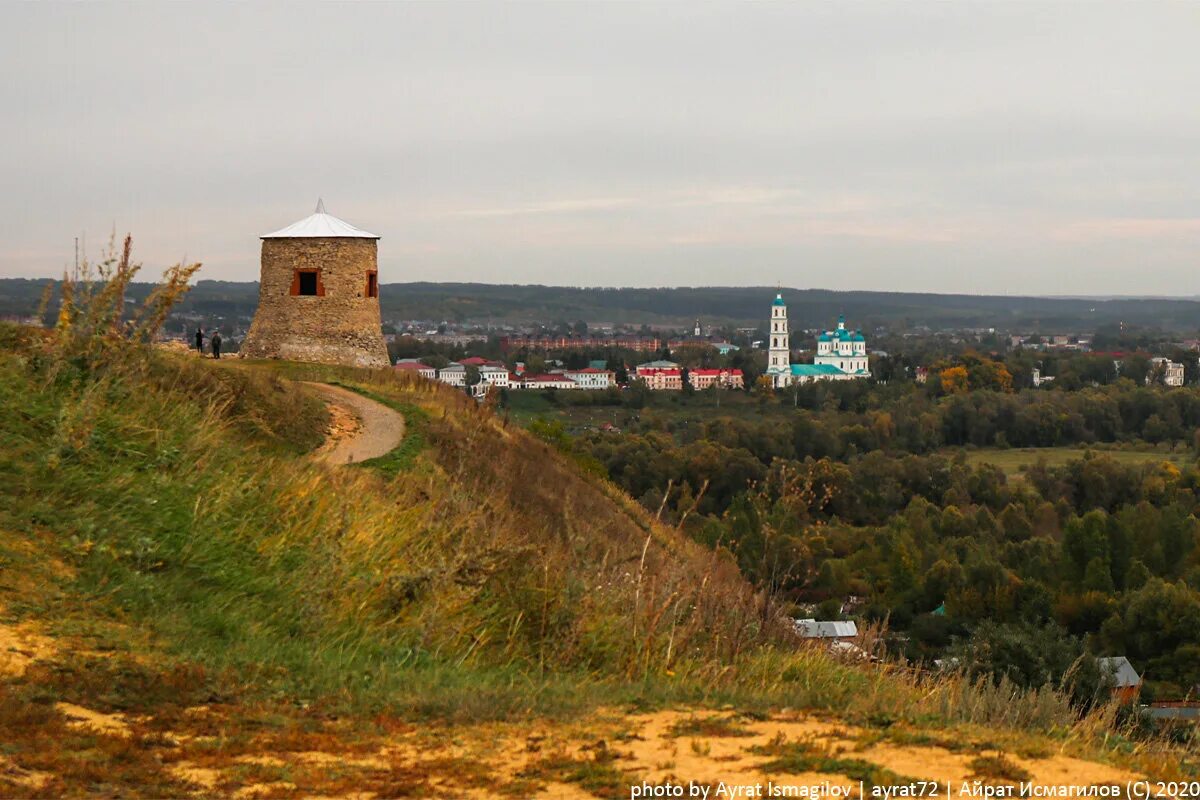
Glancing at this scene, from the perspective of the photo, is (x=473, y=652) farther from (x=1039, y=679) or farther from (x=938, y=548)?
(x=938, y=548)

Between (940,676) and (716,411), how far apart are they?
94.8m

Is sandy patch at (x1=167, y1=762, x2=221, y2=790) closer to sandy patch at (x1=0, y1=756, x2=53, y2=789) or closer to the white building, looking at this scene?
sandy patch at (x1=0, y1=756, x2=53, y2=789)

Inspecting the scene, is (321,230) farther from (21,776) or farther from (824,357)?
(824,357)

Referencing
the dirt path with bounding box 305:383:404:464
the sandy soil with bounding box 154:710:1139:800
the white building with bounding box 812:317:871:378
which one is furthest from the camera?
the white building with bounding box 812:317:871:378

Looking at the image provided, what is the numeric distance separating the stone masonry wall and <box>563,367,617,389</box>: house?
87450 mm

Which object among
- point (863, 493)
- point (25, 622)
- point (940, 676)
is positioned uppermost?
point (25, 622)

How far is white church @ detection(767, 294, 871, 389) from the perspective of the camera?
446 ft

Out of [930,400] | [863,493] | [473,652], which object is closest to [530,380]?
[930,400]

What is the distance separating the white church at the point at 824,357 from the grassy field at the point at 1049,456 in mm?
44504

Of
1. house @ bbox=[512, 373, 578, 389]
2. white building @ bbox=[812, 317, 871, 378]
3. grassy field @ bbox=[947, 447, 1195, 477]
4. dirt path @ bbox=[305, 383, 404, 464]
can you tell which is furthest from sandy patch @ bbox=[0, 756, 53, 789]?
white building @ bbox=[812, 317, 871, 378]

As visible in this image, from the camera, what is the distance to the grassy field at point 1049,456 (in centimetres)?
7912

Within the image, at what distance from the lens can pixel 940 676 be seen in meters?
7.56

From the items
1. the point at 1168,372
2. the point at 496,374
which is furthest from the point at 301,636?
the point at 1168,372

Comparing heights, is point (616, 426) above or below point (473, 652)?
below
